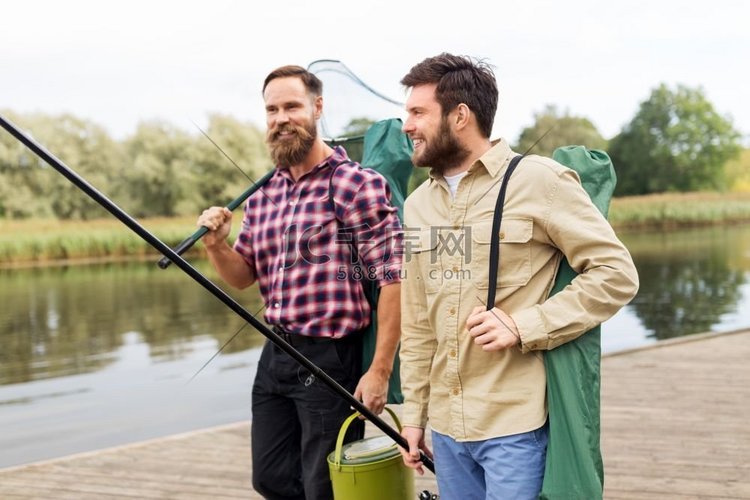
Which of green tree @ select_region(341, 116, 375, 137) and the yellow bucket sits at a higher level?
green tree @ select_region(341, 116, 375, 137)

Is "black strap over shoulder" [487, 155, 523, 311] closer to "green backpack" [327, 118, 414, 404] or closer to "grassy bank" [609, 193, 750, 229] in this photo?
"green backpack" [327, 118, 414, 404]

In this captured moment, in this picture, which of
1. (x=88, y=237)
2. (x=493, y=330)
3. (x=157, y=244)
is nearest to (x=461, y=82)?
(x=493, y=330)

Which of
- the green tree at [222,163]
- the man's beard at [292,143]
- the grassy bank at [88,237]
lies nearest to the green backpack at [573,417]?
the man's beard at [292,143]

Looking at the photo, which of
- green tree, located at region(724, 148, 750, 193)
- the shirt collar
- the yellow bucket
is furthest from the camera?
green tree, located at region(724, 148, 750, 193)

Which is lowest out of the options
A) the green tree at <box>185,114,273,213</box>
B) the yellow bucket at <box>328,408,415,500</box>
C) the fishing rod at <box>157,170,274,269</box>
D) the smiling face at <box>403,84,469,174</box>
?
the yellow bucket at <box>328,408,415,500</box>

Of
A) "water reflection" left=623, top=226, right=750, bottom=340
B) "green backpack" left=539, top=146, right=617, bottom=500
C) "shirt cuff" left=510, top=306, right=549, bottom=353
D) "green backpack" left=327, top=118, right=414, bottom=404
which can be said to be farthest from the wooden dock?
"water reflection" left=623, top=226, right=750, bottom=340

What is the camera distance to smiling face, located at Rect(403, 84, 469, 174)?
186cm

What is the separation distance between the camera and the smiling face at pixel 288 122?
8.06 feet

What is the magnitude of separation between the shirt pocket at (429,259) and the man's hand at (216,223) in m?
0.69

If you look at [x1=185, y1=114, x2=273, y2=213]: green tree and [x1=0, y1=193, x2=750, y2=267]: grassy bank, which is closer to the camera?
[x1=0, y1=193, x2=750, y2=267]: grassy bank

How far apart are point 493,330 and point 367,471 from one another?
0.68 meters

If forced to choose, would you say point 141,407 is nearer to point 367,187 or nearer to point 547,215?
point 367,187

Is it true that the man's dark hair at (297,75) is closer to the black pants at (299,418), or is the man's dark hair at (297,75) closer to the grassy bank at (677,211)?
A: the black pants at (299,418)

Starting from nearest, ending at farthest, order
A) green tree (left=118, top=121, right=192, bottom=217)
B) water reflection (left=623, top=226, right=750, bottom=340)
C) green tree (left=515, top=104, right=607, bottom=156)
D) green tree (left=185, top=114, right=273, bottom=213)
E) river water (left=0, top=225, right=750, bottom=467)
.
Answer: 1. river water (left=0, top=225, right=750, bottom=467)
2. water reflection (left=623, top=226, right=750, bottom=340)
3. green tree (left=185, top=114, right=273, bottom=213)
4. green tree (left=118, top=121, right=192, bottom=217)
5. green tree (left=515, top=104, right=607, bottom=156)
